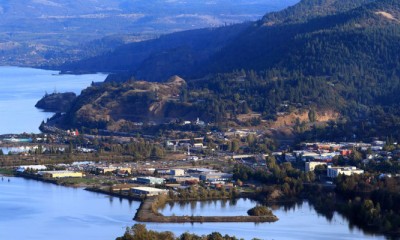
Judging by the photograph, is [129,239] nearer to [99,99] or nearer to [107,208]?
[107,208]

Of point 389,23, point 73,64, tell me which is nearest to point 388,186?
point 389,23

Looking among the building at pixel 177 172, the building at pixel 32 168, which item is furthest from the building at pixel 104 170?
the building at pixel 177 172

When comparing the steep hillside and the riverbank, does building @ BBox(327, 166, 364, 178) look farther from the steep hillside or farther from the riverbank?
the steep hillside

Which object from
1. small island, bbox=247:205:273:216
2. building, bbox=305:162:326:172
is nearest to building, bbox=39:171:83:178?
building, bbox=305:162:326:172

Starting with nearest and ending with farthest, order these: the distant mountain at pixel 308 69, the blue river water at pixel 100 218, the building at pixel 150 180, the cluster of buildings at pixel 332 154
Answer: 1. the blue river water at pixel 100 218
2. the cluster of buildings at pixel 332 154
3. the building at pixel 150 180
4. the distant mountain at pixel 308 69

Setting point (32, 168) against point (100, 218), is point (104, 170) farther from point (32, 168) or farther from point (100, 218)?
point (100, 218)

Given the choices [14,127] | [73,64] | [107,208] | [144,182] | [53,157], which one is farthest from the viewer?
[73,64]

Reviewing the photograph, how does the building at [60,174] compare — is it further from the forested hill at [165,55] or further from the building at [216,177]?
the forested hill at [165,55]
